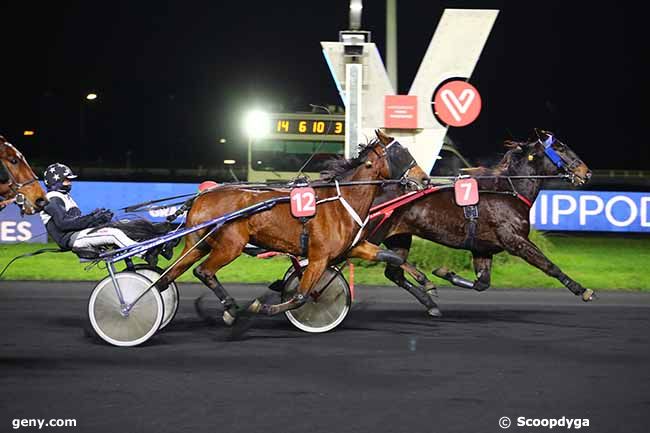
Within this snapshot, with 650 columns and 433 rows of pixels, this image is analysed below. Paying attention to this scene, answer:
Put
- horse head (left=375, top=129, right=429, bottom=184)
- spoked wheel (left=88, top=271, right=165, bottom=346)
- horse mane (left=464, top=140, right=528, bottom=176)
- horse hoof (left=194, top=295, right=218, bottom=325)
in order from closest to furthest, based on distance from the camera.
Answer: spoked wheel (left=88, top=271, right=165, bottom=346), horse head (left=375, top=129, right=429, bottom=184), horse hoof (left=194, top=295, right=218, bottom=325), horse mane (left=464, top=140, right=528, bottom=176)

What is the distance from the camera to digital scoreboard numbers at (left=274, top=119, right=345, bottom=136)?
2259 cm

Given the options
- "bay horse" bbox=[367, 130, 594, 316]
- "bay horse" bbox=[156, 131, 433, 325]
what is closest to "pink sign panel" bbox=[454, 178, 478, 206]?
"bay horse" bbox=[367, 130, 594, 316]

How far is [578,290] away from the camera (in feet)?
30.7

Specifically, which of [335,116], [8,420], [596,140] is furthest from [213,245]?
[596,140]

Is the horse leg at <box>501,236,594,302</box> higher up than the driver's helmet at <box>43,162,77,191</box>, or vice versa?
the driver's helmet at <box>43,162,77,191</box>

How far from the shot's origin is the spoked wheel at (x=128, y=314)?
26.6ft

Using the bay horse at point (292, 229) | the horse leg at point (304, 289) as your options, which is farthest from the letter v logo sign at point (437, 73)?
the horse leg at point (304, 289)

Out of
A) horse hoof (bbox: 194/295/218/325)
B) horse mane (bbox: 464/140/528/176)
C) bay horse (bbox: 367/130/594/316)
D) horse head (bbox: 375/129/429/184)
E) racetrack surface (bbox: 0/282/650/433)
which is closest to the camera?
racetrack surface (bbox: 0/282/650/433)

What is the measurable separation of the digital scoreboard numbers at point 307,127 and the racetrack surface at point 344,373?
12362 mm

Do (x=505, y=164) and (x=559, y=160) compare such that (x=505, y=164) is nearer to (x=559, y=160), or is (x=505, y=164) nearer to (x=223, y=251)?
(x=559, y=160)

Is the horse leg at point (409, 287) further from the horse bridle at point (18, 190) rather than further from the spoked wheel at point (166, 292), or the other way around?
the horse bridle at point (18, 190)

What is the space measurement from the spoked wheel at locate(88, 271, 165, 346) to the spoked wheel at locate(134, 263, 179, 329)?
42cm

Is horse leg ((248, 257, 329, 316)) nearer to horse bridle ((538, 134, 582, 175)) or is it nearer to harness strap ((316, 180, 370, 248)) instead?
harness strap ((316, 180, 370, 248))

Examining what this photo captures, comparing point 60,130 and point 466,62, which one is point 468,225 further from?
point 60,130
